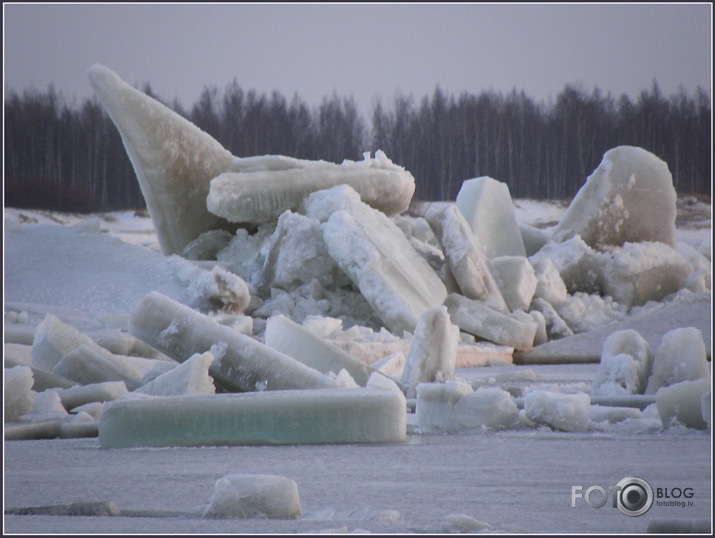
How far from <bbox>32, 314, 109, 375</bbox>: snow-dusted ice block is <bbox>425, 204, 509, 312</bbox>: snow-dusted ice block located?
2526 millimetres

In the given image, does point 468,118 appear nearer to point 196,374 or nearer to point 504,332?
point 504,332

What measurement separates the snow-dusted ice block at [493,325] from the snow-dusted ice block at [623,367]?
235 centimetres

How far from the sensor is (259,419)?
5.87 ft

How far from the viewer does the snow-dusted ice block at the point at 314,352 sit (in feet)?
8.68

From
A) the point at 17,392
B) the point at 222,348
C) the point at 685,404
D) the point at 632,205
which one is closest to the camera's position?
the point at 685,404

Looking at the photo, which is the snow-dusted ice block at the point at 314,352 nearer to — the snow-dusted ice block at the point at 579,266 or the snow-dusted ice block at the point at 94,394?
the snow-dusted ice block at the point at 94,394

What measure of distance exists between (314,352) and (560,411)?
0.95m

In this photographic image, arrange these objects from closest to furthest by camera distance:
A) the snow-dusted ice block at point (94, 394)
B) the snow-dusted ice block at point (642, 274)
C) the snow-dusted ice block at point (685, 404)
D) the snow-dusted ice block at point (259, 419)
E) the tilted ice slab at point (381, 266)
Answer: the snow-dusted ice block at point (259, 419) → the snow-dusted ice block at point (685, 404) → the snow-dusted ice block at point (94, 394) → the tilted ice slab at point (381, 266) → the snow-dusted ice block at point (642, 274)

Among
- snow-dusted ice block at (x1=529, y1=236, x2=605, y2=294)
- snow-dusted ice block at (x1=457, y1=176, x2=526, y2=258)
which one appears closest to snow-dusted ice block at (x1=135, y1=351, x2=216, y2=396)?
snow-dusted ice block at (x1=529, y1=236, x2=605, y2=294)

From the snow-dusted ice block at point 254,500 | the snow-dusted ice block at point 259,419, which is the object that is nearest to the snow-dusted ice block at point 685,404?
the snow-dusted ice block at point 259,419

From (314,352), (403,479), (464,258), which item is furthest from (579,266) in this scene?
(403,479)

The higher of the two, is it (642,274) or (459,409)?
(459,409)

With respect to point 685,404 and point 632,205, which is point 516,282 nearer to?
point 632,205

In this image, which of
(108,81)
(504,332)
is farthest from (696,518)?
(108,81)
